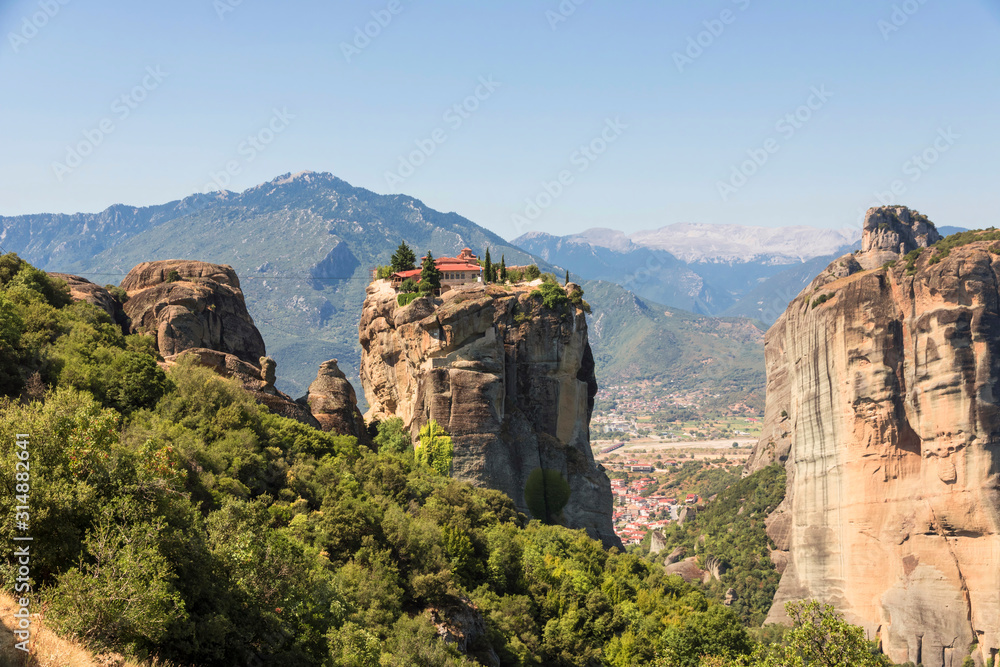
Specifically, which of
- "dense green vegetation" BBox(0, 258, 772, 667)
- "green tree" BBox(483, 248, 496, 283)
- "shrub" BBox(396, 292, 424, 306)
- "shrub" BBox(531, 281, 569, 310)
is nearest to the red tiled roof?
"green tree" BBox(483, 248, 496, 283)

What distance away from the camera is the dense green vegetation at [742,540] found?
88750mm

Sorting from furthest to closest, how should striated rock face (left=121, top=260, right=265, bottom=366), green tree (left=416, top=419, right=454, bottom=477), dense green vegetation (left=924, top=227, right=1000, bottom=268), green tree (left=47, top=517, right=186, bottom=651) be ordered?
1. dense green vegetation (left=924, top=227, right=1000, bottom=268)
2. green tree (left=416, top=419, right=454, bottom=477)
3. striated rock face (left=121, top=260, right=265, bottom=366)
4. green tree (left=47, top=517, right=186, bottom=651)

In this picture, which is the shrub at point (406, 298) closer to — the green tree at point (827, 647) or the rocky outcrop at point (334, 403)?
the rocky outcrop at point (334, 403)

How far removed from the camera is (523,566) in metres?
39.1

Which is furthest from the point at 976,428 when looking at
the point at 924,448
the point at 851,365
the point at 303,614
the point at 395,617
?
the point at 303,614

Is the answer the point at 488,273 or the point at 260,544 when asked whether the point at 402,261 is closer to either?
the point at 488,273

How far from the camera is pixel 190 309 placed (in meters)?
46.7

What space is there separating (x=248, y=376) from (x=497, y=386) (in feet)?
57.2

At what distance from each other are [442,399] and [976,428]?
44.6 metres

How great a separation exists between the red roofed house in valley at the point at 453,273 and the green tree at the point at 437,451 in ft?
43.6

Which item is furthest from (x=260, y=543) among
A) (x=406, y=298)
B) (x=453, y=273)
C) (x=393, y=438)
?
(x=453, y=273)

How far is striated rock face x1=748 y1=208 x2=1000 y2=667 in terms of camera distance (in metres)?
65.1

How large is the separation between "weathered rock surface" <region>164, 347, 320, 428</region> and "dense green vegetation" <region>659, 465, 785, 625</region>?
60327 mm

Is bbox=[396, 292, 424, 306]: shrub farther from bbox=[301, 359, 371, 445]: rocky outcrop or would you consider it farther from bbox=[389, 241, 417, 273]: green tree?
bbox=[301, 359, 371, 445]: rocky outcrop
